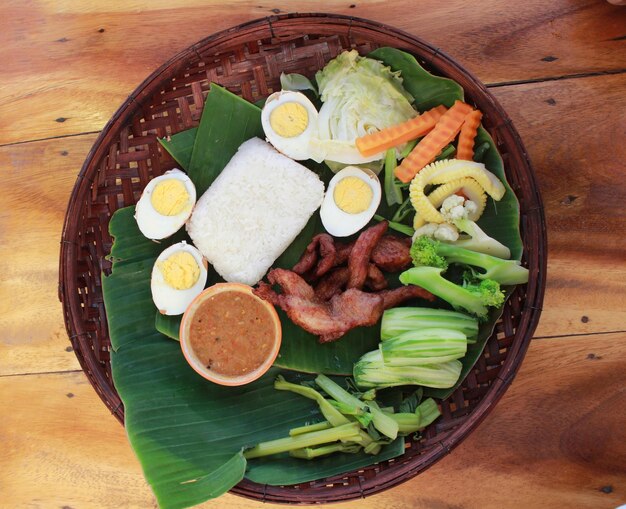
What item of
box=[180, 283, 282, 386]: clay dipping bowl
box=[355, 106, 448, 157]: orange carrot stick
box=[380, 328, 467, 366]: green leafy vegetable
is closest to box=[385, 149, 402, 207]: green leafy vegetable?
box=[355, 106, 448, 157]: orange carrot stick

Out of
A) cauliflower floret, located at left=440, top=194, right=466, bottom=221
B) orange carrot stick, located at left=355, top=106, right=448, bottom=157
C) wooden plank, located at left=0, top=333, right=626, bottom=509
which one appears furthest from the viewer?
wooden plank, located at left=0, top=333, right=626, bottom=509

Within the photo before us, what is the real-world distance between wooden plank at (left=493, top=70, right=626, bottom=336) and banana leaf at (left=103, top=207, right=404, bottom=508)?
1084mm

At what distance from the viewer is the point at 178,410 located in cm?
272

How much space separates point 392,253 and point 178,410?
1.13 metres

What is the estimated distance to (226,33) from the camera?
8.96 feet

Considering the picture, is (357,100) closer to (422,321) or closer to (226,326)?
(422,321)

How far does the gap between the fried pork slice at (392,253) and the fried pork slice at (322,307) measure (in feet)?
0.51

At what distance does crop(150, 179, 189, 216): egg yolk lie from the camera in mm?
2760

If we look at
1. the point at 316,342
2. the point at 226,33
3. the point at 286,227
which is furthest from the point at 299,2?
the point at 316,342

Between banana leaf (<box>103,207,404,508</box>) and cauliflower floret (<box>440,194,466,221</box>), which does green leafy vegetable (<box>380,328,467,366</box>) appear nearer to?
banana leaf (<box>103,207,404,508</box>)

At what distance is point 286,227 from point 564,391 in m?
1.49

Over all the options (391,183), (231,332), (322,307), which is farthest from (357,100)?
(231,332)

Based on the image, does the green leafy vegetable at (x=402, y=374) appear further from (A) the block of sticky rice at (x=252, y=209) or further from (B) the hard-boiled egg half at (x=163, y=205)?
(B) the hard-boiled egg half at (x=163, y=205)

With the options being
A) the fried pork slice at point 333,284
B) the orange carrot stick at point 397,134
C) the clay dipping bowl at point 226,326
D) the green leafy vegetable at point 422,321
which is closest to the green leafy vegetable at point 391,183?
the orange carrot stick at point 397,134
